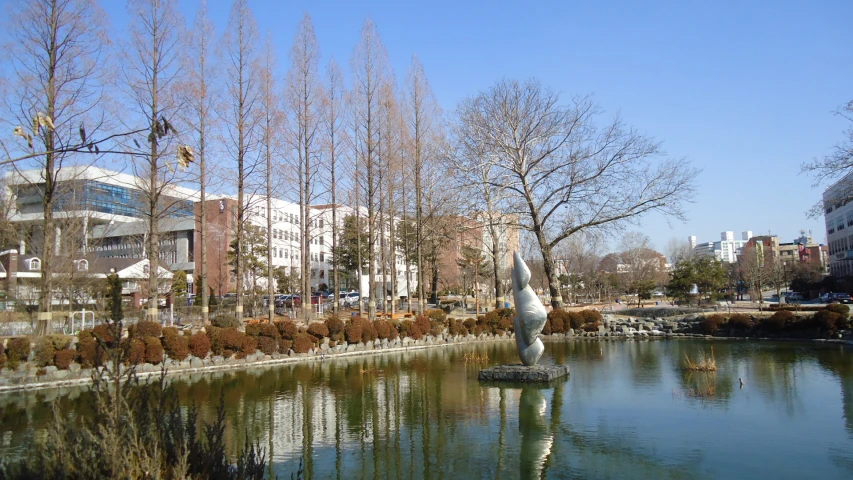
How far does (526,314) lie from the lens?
13.8 meters

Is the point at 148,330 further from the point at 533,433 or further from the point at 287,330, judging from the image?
the point at 533,433

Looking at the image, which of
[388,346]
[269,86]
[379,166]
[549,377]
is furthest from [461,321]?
[269,86]

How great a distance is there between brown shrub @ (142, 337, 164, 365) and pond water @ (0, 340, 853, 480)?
92cm

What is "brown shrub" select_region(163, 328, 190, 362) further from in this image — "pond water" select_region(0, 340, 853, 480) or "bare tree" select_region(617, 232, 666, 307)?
"bare tree" select_region(617, 232, 666, 307)

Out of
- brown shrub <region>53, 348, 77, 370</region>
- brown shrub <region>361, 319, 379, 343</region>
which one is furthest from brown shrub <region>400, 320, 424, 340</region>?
brown shrub <region>53, 348, 77, 370</region>

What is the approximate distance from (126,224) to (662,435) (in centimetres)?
6053

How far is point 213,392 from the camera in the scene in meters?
12.9

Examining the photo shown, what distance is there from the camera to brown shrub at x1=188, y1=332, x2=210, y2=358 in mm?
16062

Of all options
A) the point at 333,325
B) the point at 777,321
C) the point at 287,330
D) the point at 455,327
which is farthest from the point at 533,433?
the point at 777,321

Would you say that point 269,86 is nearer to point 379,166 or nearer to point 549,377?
point 379,166

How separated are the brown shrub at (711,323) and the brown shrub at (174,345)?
19.1 metres

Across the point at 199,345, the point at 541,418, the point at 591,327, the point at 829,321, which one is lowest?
the point at 541,418

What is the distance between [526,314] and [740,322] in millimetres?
12947

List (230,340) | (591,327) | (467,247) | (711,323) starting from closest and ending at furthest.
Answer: (230,340) < (711,323) < (591,327) < (467,247)
